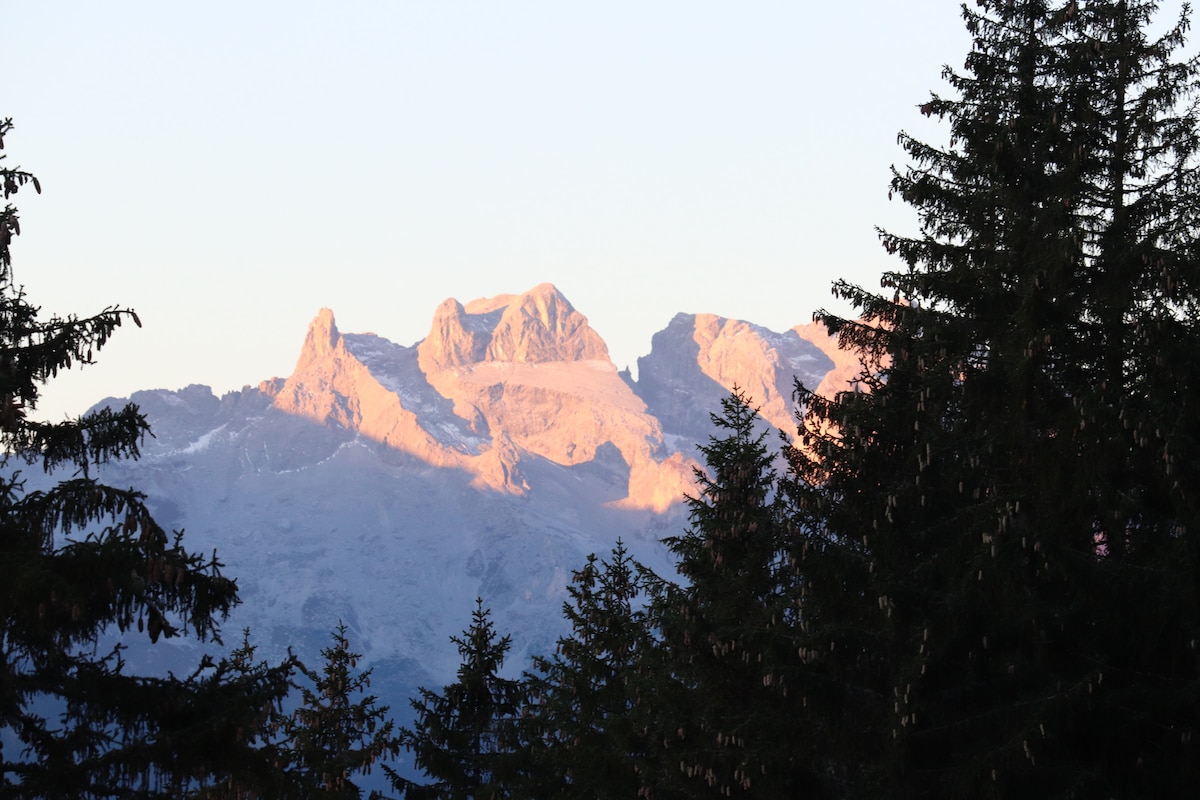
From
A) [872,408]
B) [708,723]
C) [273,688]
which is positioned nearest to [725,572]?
[708,723]

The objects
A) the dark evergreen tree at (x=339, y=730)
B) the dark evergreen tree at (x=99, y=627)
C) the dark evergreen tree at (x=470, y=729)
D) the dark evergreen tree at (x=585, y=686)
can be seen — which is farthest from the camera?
the dark evergreen tree at (x=470, y=729)

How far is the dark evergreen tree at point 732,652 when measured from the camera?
53.0ft

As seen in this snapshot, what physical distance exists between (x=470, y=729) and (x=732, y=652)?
11.7 m

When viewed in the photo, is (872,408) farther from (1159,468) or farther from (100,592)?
(100,592)

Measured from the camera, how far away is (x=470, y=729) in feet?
96.7

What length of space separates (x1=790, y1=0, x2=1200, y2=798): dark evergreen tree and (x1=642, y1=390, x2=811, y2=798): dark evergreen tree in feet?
1.70

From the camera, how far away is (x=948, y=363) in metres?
15.9

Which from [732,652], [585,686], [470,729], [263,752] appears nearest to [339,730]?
[470,729]

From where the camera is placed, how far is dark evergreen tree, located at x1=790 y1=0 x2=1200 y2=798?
13977mm

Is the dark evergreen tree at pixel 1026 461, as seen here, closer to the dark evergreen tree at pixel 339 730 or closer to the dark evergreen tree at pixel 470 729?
the dark evergreen tree at pixel 339 730

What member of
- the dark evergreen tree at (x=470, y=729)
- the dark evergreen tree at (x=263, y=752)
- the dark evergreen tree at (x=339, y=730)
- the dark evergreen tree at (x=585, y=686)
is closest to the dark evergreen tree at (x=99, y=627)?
the dark evergreen tree at (x=263, y=752)

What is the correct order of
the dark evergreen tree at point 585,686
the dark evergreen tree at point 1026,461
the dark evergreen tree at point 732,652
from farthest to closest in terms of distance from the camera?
1. the dark evergreen tree at point 585,686
2. the dark evergreen tree at point 732,652
3. the dark evergreen tree at point 1026,461

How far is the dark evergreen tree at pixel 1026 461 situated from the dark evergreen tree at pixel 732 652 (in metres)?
0.52

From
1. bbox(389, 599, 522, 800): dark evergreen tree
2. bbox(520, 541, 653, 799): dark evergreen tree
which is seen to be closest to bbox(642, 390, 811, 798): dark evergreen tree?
bbox(520, 541, 653, 799): dark evergreen tree
